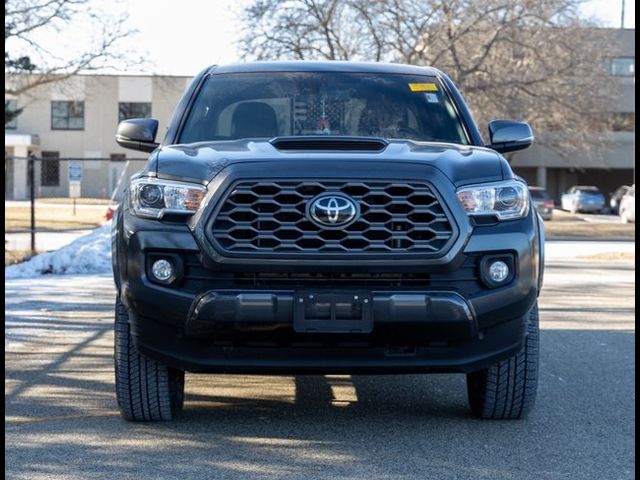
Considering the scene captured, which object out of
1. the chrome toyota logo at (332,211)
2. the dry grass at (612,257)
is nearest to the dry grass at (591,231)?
the dry grass at (612,257)

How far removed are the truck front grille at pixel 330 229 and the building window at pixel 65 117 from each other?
56.3 meters

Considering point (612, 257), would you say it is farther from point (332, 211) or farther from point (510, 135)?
point (332, 211)

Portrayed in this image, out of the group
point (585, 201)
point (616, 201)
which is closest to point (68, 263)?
point (585, 201)

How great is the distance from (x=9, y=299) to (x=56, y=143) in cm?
5006

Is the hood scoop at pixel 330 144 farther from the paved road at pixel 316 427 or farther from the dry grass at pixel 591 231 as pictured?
the dry grass at pixel 591 231

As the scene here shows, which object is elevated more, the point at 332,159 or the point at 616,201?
the point at 332,159

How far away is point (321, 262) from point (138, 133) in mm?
2056

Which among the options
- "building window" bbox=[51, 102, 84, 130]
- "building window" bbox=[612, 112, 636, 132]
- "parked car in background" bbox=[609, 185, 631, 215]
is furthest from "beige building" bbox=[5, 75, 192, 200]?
"building window" bbox=[612, 112, 636, 132]

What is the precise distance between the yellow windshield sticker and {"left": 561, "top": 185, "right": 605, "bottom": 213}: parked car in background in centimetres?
4868

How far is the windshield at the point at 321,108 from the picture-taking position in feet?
20.0

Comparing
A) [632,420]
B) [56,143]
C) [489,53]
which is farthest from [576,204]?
[632,420]

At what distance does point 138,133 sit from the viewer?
623 cm

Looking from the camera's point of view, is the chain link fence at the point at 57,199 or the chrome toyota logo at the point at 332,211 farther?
the chain link fence at the point at 57,199

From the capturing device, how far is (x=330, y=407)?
5879 mm
